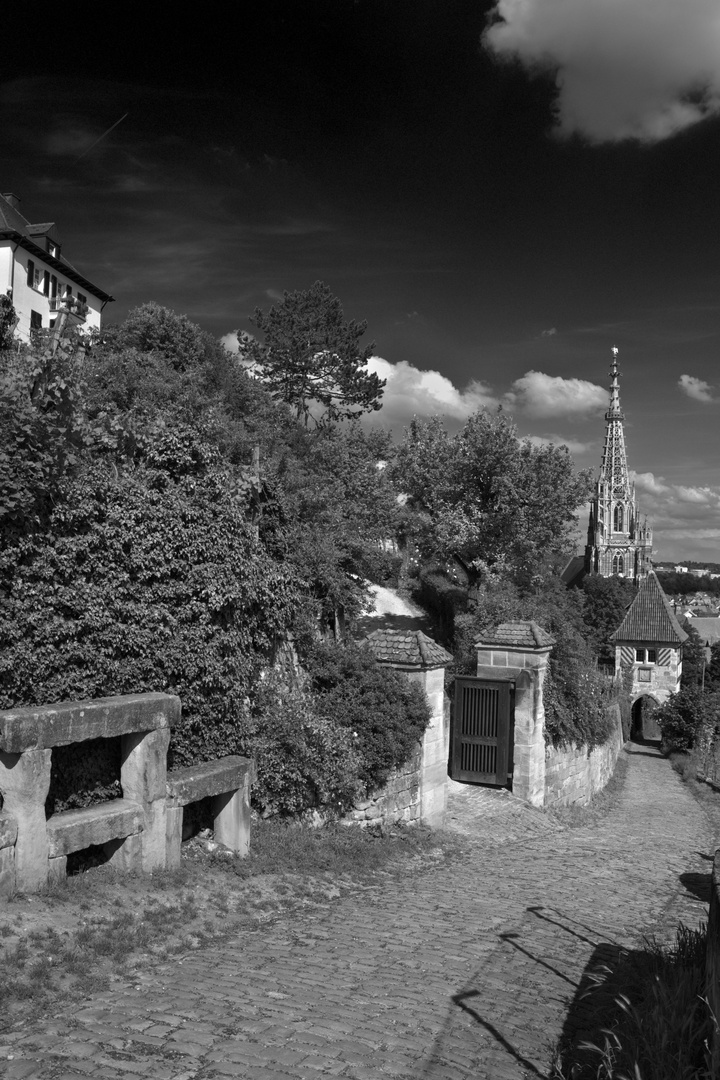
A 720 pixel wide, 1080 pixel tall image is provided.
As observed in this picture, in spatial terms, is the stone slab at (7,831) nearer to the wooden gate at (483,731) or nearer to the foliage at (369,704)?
the foliage at (369,704)

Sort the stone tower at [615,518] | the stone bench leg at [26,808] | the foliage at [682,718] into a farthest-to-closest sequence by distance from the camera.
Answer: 1. the stone tower at [615,518]
2. the foliage at [682,718]
3. the stone bench leg at [26,808]

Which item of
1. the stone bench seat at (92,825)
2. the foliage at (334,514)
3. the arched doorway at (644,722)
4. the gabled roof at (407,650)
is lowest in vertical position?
the arched doorway at (644,722)

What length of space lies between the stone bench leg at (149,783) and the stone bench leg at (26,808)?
1.08m

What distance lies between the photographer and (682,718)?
127 feet

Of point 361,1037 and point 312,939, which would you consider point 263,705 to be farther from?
point 361,1037

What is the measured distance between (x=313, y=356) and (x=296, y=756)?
1245 inches

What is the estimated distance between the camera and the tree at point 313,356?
38.4 m

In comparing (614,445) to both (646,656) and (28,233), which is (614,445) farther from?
(28,233)

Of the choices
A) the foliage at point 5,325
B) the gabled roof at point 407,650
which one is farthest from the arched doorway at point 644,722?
the gabled roof at point 407,650

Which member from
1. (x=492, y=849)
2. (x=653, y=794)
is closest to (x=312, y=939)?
(x=492, y=849)

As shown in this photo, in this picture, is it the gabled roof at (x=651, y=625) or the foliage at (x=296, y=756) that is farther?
the gabled roof at (x=651, y=625)

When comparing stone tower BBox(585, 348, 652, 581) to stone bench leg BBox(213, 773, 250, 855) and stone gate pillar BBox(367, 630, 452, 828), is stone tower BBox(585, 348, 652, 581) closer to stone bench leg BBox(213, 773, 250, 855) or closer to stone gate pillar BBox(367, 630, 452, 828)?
stone gate pillar BBox(367, 630, 452, 828)

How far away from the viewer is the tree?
38406mm

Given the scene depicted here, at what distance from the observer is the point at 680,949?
237 inches
